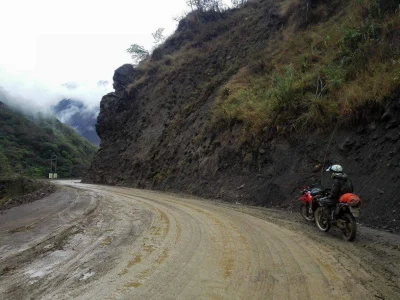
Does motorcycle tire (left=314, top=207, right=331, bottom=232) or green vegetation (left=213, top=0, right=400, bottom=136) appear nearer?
motorcycle tire (left=314, top=207, right=331, bottom=232)

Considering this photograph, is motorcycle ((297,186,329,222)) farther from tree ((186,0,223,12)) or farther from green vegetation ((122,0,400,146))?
tree ((186,0,223,12))

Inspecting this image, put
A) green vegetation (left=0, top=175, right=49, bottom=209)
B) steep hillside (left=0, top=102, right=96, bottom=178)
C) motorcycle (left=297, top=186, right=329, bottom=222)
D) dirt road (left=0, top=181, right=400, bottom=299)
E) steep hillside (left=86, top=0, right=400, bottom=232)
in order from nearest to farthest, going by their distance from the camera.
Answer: dirt road (left=0, top=181, right=400, bottom=299), motorcycle (left=297, top=186, right=329, bottom=222), steep hillside (left=86, top=0, right=400, bottom=232), green vegetation (left=0, top=175, right=49, bottom=209), steep hillside (left=0, top=102, right=96, bottom=178)

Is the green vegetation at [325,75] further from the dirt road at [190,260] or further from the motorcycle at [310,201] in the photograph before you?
the dirt road at [190,260]

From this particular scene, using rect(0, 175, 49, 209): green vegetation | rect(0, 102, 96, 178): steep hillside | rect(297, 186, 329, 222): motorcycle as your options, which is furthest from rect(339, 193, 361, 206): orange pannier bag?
rect(0, 102, 96, 178): steep hillside

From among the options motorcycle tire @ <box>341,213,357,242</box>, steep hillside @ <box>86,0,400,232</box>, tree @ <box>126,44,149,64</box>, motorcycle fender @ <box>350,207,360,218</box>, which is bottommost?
motorcycle tire @ <box>341,213,357,242</box>

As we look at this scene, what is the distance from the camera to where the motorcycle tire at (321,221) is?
7.17 metres

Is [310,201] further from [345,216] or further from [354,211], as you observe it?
[354,211]

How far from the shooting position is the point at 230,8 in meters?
35.9

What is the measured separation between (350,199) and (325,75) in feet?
26.6

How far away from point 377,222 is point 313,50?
10950mm

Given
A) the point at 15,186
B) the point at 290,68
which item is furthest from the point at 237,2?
the point at 15,186

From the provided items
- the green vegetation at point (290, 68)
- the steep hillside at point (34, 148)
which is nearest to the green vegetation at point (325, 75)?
the green vegetation at point (290, 68)

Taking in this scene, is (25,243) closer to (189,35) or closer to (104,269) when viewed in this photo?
(104,269)

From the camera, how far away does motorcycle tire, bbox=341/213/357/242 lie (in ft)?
20.3
